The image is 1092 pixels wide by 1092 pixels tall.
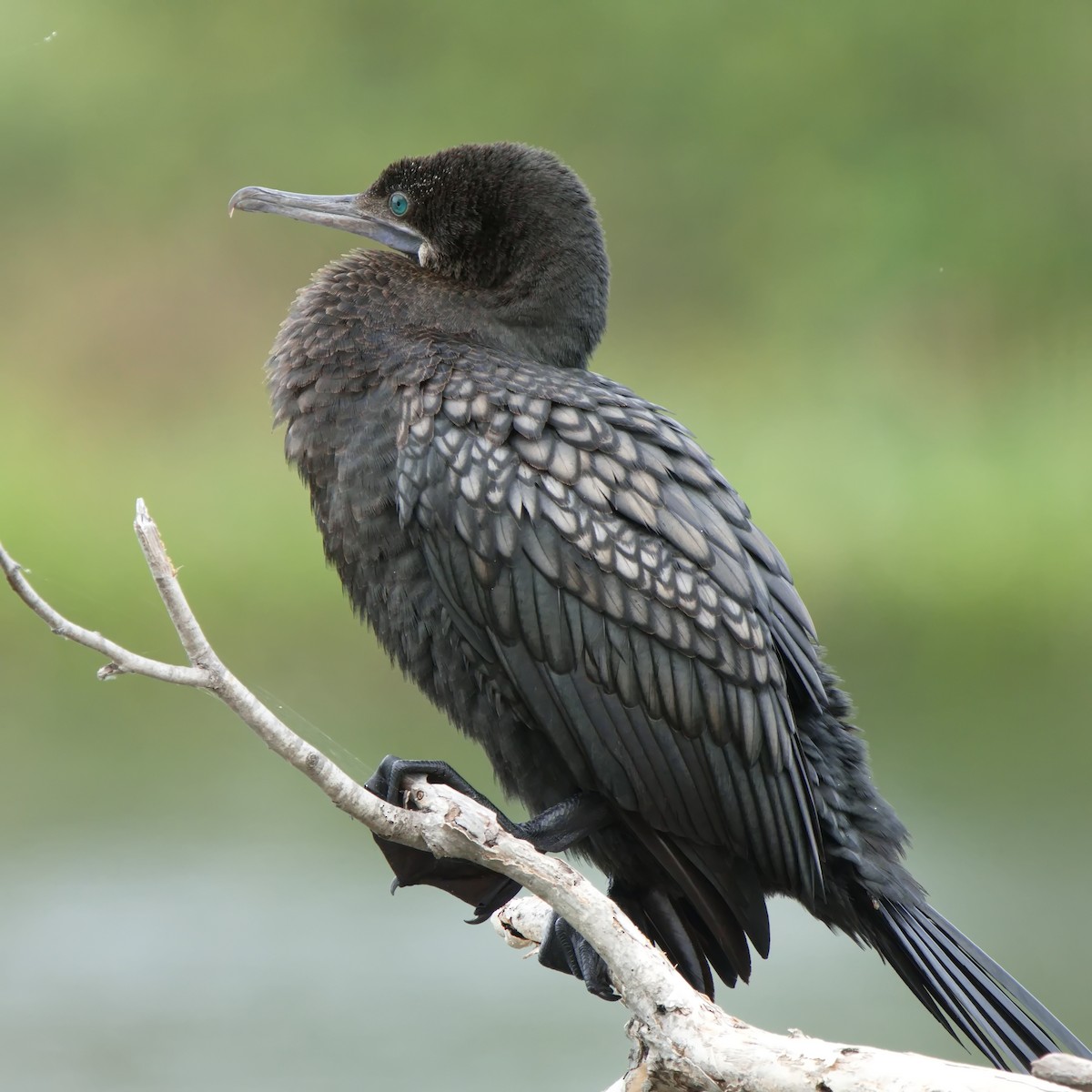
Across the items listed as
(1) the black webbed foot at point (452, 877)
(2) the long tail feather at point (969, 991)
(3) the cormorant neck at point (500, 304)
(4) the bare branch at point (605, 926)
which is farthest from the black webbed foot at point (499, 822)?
(3) the cormorant neck at point (500, 304)

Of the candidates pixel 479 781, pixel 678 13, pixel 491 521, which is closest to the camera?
pixel 491 521

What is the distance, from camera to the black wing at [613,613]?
2537 millimetres

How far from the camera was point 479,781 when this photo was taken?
6660mm

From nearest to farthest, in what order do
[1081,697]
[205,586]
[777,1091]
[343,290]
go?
[777,1091], [343,290], [205,586], [1081,697]

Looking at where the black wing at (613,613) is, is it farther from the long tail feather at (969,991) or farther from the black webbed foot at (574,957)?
the black webbed foot at (574,957)

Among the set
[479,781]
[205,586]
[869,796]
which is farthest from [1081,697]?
[869,796]

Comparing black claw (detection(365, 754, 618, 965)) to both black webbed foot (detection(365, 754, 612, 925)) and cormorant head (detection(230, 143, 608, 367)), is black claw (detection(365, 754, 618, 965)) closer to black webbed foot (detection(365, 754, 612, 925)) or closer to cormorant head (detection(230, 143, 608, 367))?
black webbed foot (detection(365, 754, 612, 925))

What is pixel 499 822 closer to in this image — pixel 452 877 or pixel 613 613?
pixel 613 613

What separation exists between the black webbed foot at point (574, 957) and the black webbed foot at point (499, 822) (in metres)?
0.11

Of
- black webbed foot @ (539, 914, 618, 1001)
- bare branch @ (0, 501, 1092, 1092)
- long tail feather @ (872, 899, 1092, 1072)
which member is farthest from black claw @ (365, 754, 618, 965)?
long tail feather @ (872, 899, 1092, 1072)

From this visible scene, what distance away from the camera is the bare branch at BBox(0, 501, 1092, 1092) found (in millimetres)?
1866

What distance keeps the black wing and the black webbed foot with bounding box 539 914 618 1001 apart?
1.15 ft

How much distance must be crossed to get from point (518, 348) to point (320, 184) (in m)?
6.16

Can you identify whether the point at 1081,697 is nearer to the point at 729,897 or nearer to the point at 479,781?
the point at 479,781
